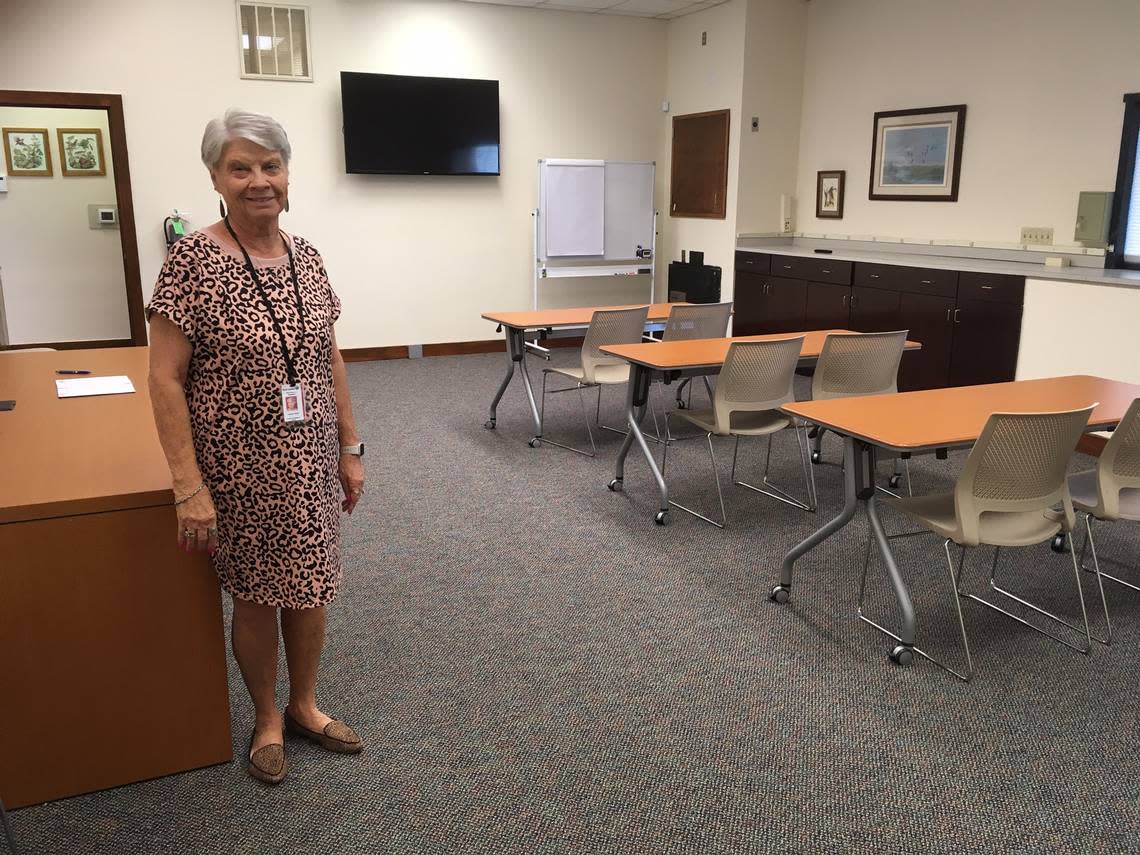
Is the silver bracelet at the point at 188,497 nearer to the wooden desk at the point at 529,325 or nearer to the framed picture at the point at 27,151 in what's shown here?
the wooden desk at the point at 529,325

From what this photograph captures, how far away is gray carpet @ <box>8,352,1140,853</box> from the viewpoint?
2133 millimetres

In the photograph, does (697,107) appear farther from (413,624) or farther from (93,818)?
(93,818)

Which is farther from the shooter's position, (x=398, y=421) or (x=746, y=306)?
(x=746, y=306)

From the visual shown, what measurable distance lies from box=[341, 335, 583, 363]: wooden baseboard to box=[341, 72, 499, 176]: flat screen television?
160cm

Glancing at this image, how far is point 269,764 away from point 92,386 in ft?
5.40

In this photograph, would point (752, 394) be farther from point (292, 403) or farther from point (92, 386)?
point (92, 386)

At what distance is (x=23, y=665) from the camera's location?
2.09 meters

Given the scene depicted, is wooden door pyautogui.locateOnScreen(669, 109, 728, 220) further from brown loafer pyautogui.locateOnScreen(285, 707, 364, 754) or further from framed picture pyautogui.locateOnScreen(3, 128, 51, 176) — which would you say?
brown loafer pyautogui.locateOnScreen(285, 707, 364, 754)

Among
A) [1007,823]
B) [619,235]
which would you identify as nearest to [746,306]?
[619,235]

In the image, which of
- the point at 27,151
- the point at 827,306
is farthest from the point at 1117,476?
the point at 27,151

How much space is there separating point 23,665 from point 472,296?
6.85m

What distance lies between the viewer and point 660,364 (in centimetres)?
412

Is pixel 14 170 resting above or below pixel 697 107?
below

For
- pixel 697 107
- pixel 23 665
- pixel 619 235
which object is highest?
pixel 697 107
